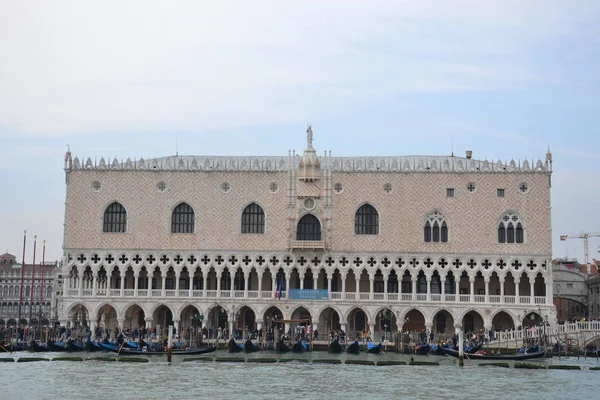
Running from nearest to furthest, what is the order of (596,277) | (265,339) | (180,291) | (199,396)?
(199,396) → (265,339) → (180,291) → (596,277)

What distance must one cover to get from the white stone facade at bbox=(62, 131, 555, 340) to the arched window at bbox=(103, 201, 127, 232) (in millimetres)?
287

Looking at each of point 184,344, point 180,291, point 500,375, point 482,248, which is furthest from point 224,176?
point 500,375

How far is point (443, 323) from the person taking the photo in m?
51.9

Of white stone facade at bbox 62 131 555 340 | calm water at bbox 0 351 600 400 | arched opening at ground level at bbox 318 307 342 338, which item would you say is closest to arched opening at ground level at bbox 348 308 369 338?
white stone facade at bbox 62 131 555 340

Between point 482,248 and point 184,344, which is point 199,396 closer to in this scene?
point 184,344

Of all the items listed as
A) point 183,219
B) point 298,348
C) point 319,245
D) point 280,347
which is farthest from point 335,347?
point 183,219

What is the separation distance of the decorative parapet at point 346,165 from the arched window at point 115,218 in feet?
7.06

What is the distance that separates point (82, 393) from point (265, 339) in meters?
18.1

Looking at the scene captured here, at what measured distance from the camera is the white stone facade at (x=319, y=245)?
50.2 m

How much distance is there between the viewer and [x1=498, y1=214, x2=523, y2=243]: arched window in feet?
164

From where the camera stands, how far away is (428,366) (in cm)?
4016

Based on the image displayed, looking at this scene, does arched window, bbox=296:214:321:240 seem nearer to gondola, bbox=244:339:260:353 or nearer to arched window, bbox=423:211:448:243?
arched window, bbox=423:211:448:243

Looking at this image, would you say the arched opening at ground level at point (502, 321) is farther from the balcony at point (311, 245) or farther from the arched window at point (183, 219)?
the arched window at point (183, 219)

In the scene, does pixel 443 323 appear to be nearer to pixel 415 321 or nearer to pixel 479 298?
pixel 415 321
